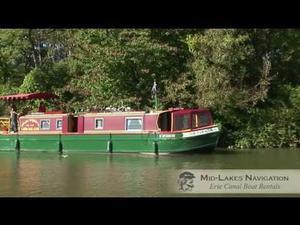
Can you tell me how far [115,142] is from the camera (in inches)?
660

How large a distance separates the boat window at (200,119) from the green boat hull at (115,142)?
43 centimetres

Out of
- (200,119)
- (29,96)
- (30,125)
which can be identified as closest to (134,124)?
(200,119)

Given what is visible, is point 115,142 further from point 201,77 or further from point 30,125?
point 201,77

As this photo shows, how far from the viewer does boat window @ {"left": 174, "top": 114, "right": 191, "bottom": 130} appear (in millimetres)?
16422

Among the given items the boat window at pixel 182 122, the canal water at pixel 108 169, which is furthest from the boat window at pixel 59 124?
the boat window at pixel 182 122

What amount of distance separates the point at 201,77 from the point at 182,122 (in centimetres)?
418

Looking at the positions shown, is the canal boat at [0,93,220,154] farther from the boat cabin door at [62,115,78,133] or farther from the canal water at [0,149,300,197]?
the canal water at [0,149,300,197]

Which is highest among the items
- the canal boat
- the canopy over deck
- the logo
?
the canopy over deck

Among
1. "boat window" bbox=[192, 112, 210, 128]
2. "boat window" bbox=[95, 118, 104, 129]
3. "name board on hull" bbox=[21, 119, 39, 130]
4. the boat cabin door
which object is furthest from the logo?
"name board on hull" bbox=[21, 119, 39, 130]

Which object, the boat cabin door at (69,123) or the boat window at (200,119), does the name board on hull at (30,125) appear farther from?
the boat window at (200,119)

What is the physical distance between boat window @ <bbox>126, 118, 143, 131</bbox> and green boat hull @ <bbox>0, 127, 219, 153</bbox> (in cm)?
22
